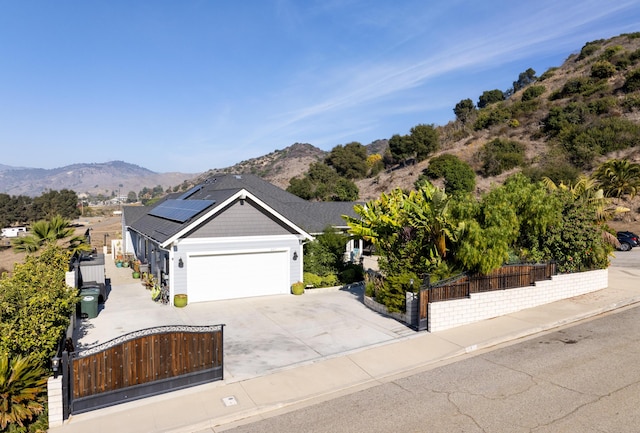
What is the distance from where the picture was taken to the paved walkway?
8.66m

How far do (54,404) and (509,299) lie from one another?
561 inches

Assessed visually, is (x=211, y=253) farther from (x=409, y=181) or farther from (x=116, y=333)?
(x=409, y=181)

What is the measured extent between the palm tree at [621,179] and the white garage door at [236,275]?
3322cm

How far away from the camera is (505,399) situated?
9.30m

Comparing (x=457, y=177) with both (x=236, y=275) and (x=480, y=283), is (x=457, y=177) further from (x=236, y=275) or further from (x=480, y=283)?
(x=236, y=275)

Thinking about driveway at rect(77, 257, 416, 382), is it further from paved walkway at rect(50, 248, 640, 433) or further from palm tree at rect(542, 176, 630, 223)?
palm tree at rect(542, 176, 630, 223)

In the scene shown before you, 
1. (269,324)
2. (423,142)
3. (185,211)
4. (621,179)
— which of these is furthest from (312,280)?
(423,142)

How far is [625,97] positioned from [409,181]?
31505mm

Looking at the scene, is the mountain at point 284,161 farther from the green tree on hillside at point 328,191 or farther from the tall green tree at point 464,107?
the green tree on hillside at point 328,191

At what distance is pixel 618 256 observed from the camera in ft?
94.8

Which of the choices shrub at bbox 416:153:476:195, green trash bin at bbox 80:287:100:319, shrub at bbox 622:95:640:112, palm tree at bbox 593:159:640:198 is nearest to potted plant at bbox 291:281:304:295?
green trash bin at bbox 80:287:100:319

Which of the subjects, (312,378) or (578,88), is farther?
(578,88)

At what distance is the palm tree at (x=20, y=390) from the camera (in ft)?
27.1

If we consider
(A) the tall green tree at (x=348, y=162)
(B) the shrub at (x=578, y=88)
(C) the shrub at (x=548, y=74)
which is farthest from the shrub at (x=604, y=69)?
(A) the tall green tree at (x=348, y=162)
